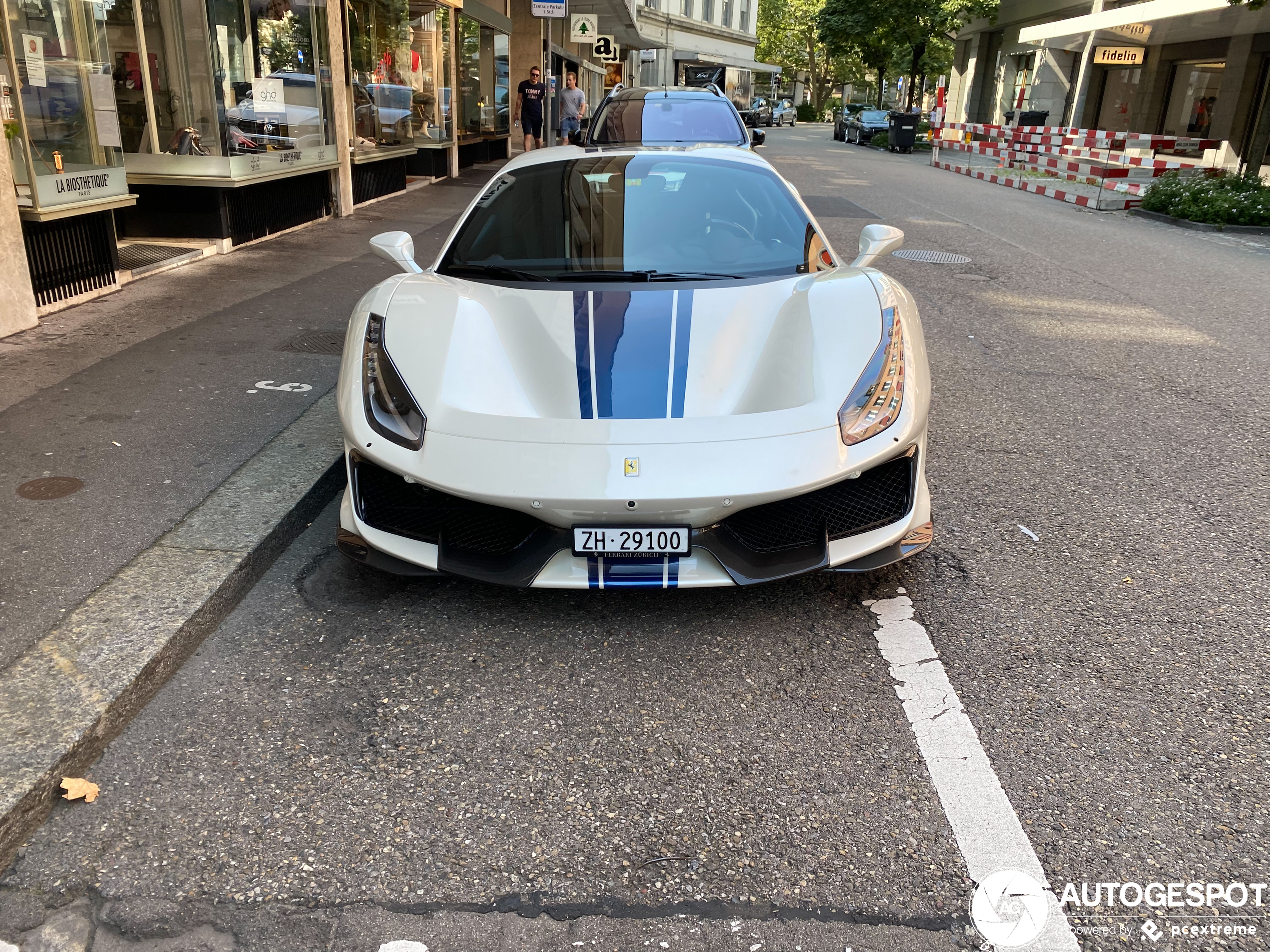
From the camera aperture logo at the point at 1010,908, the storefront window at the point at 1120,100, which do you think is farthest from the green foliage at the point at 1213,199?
the storefront window at the point at 1120,100

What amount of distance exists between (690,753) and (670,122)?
30.2ft

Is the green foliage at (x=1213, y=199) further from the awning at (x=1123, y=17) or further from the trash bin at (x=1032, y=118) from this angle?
the trash bin at (x=1032, y=118)

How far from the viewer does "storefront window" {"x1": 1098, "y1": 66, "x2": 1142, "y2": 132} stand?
30625 mm

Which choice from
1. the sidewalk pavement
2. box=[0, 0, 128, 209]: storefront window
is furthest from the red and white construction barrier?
box=[0, 0, 128, 209]: storefront window

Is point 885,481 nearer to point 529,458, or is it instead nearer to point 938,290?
point 529,458

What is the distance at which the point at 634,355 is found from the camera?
10.3 ft

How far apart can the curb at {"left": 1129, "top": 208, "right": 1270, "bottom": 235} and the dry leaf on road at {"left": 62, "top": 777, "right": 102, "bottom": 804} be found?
15.1 m

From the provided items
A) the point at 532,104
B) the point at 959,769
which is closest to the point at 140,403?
the point at 959,769

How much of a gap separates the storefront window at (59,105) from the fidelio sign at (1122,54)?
3057cm

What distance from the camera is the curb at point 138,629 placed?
2.33 meters

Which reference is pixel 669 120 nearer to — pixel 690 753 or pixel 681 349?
pixel 681 349

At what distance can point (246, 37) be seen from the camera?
9.33 meters

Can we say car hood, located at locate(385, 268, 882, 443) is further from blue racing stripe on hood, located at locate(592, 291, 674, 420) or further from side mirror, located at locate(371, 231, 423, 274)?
side mirror, located at locate(371, 231, 423, 274)

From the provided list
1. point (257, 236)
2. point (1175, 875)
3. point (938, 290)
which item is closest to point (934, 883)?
point (1175, 875)
